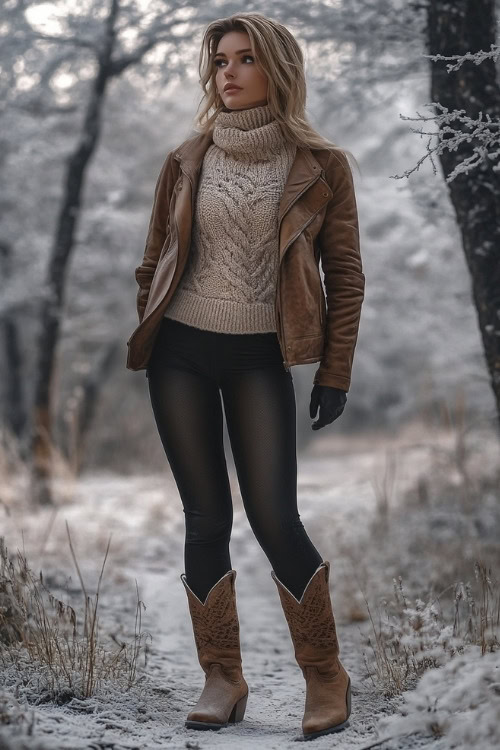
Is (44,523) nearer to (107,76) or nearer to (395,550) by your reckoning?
(395,550)

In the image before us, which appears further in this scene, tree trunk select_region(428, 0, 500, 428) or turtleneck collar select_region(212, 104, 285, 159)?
tree trunk select_region(428, 0, 500, 428)

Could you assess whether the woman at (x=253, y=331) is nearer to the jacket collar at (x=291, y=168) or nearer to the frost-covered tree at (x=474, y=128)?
the jacket collar at (x=291, y=168)

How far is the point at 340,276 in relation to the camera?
271 cm

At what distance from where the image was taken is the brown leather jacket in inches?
102

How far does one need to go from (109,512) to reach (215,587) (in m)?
5.02

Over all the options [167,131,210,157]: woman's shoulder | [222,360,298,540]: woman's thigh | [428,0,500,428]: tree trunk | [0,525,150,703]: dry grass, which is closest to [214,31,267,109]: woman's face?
[167,131,210,157]: woman's shoulder

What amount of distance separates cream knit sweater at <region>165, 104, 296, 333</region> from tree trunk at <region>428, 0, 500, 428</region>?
1.23 m

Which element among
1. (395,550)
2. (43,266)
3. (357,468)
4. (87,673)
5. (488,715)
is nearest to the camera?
(488,715)

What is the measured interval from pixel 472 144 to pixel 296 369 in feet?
33.6

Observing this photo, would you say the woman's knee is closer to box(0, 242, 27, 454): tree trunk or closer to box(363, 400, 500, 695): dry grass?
box(363, 400, 500, 695): dry grass

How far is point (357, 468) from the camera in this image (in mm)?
12359

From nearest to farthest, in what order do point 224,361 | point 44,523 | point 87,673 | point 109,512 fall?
1. point 224,361
2. point 87,673
3. point 44,523
4. point 109,512

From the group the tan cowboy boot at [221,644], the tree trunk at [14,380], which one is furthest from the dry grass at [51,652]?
the tree trunk at [14,380]

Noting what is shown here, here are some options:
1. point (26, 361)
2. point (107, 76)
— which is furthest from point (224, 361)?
point (26, 361)
